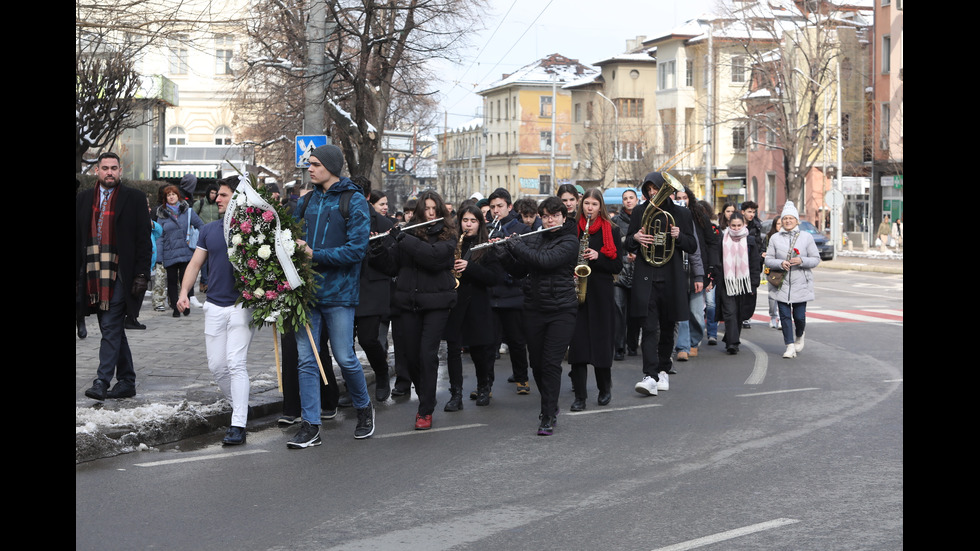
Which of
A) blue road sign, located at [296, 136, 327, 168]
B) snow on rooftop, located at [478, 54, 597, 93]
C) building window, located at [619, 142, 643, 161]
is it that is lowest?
blue road sign, located at [296, 136, 327, 168]

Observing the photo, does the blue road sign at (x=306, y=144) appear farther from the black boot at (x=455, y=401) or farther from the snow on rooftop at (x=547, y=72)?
the snow on rooftop at (x=547, y=72)

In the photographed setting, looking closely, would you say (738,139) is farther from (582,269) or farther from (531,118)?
(582,269)

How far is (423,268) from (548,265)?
1.00 metres

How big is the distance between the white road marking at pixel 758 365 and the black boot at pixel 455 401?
3.30 metres

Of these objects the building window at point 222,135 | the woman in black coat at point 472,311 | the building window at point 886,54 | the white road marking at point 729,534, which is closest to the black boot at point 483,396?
the woman in black coat at point 472,311

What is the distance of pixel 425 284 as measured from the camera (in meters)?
9.59

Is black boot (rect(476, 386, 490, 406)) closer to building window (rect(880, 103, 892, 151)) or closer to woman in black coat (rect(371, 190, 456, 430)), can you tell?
woman in black coat (rect(371, 190, 456, 430))

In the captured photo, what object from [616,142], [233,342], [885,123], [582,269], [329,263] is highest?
[616,142]

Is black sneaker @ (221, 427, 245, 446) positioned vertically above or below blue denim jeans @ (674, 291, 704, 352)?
below

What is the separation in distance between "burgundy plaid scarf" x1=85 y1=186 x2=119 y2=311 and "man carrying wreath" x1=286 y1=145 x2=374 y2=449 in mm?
1987

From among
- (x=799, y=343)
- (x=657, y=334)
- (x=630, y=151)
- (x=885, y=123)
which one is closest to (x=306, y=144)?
(x=657, y=334)

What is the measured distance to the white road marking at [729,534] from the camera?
591cm

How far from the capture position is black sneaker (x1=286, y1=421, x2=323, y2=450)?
337 inches

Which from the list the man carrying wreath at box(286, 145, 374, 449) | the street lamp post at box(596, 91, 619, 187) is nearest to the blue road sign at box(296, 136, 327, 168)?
the man carrying wreath at box(286, 145, 374, 449)
